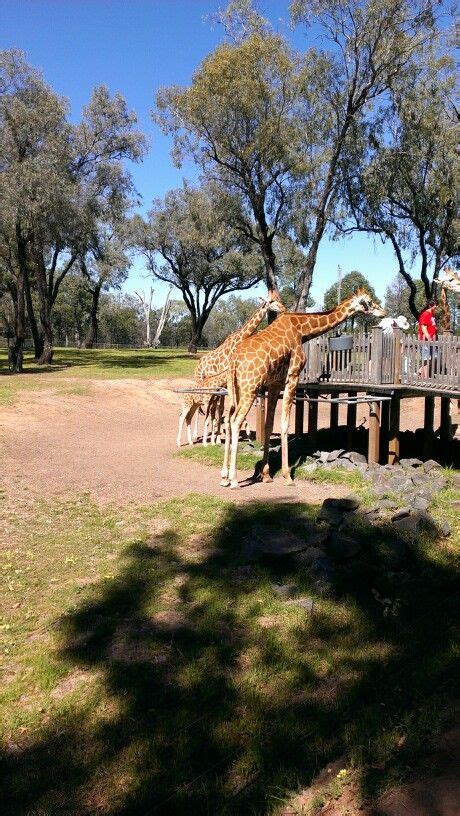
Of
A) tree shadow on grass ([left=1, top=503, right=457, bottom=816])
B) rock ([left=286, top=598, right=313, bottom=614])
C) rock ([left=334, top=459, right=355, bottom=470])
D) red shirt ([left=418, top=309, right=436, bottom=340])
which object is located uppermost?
red shirt ([left=418, top=309, right=436, bottom=340])

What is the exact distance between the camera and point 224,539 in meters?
8.05

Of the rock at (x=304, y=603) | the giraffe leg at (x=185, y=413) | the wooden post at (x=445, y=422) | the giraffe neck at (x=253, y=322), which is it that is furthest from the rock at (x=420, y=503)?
the wooden post at (x=445, y=422)

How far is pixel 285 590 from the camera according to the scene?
6.45 m

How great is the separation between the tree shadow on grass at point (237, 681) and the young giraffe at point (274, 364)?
148 inches

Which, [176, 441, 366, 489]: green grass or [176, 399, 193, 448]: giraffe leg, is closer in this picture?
[176, 441, 366, 489]: green grass

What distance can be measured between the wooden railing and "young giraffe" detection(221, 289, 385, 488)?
0.64 meters

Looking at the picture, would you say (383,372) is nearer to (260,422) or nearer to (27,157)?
(260,422)

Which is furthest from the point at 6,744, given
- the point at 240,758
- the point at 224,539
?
the point at 224,539

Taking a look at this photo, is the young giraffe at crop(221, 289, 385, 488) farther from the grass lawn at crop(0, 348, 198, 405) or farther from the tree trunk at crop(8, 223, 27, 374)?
the tree trunk at crop(8, 223, 27, 374)

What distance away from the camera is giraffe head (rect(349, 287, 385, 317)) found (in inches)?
482

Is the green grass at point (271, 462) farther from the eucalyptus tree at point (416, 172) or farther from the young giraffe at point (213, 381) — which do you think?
the eucalyptus tree at point (416, 172)

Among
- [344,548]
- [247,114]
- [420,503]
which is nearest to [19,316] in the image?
[247,114]

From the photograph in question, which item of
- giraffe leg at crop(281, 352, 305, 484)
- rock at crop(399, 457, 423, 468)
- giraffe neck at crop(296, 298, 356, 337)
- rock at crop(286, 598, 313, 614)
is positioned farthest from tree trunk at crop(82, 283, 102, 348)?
rock at crop(286, 598, 313, 614)

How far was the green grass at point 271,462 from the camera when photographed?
11.0 m
